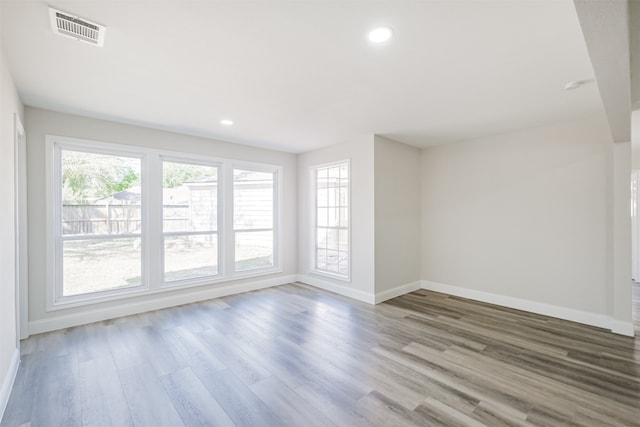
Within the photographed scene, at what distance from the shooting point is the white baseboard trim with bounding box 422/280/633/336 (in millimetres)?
3457

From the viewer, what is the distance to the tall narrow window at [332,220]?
4.99 m

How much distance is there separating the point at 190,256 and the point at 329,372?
3111 mm

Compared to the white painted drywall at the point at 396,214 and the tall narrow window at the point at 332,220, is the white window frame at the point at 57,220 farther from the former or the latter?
the white painted drywall at the point at 396,214

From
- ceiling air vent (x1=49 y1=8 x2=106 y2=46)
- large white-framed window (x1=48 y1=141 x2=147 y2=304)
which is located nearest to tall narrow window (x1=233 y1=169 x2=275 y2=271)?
large white-framed window (x1=48 y1=141 x2=147 y2=304)

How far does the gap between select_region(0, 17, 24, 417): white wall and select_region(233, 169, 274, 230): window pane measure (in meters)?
2.86

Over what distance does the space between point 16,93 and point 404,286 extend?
5.55 metres

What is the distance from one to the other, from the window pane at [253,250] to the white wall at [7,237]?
2902 millimetres

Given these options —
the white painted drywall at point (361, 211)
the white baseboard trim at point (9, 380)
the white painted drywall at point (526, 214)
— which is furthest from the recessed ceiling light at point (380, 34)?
the white baseboard trim at point (9, 380)

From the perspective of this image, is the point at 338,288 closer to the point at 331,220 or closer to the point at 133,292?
the point at 331,220

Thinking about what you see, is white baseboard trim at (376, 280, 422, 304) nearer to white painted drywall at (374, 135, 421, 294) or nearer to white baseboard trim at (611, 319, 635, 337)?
white painted drywall at (374, 135, 421, 294)

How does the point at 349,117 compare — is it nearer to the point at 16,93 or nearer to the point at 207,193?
the point at 207,193

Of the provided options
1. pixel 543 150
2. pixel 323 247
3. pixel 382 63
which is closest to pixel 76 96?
pixel 382 63

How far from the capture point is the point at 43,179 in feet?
11.1

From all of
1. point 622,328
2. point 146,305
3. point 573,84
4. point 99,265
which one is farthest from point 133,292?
point 622,328
